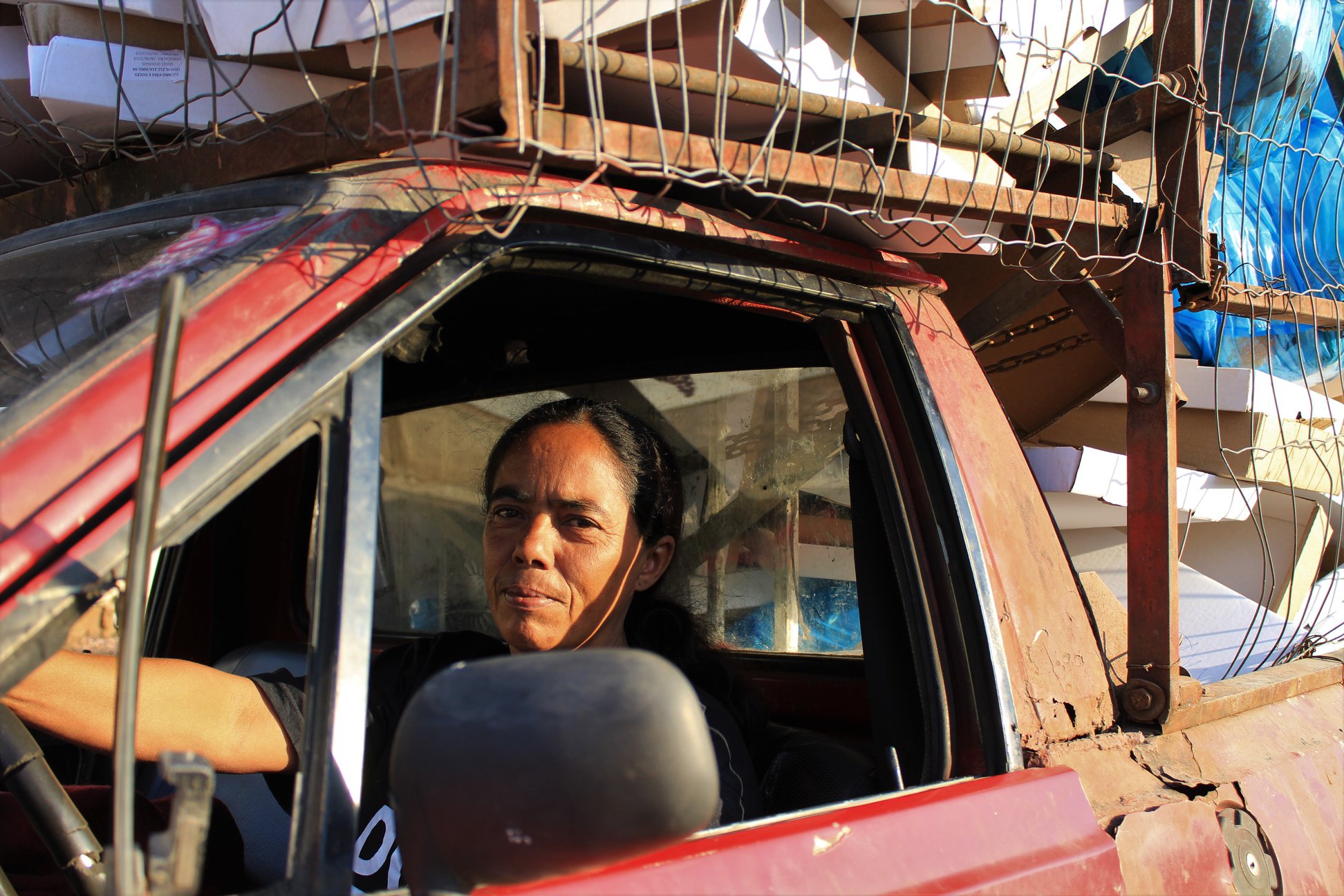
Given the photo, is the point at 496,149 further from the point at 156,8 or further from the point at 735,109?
the point at 156,8

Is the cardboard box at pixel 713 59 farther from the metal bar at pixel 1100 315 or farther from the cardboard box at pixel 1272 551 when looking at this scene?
the cardboard box at pixel 1272 551

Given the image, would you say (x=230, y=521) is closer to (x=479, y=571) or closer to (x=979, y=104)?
(x=479, y=571)

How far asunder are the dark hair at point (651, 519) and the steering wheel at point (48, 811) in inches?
38.6

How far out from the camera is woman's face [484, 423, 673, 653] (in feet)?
6.20

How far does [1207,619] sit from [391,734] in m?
2.92

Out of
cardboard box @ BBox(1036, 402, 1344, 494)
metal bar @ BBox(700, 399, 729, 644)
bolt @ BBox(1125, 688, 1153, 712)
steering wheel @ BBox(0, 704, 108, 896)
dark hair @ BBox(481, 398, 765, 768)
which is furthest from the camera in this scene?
cardboard box @ BBox(1036, 402, 1344, 494)

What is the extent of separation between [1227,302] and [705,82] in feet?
4.33

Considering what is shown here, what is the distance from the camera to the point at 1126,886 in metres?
1.42

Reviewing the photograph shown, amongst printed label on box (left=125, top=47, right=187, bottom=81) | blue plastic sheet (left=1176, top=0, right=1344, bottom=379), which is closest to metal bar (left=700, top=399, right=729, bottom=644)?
printed label on box (left=125, top=47, right=187, bottom=81)

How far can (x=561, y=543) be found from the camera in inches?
76.1

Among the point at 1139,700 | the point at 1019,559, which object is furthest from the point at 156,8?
the point at 1139,700

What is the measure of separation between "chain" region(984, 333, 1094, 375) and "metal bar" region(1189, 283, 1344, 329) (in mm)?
551

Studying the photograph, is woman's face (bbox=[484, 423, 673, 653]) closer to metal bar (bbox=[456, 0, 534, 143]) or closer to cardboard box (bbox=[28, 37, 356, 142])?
cardboard box (bbox=[28, 37, 356, 142])

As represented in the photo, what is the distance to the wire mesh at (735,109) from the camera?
3.84 ft
